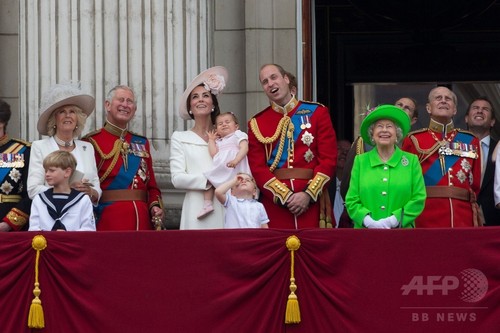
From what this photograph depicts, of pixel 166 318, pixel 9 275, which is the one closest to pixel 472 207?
pixel 166 318

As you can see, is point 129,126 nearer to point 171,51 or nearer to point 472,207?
point 171,51

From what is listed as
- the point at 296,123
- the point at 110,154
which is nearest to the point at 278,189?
the point at 296,123

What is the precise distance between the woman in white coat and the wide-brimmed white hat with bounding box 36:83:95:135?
738 mm

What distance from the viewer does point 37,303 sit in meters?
12.3

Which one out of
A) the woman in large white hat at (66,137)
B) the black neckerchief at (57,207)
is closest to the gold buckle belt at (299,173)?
the woman in large white hat at (66,137)

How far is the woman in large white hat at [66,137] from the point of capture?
43.3 feet

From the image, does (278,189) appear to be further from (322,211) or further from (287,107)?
(287,107)

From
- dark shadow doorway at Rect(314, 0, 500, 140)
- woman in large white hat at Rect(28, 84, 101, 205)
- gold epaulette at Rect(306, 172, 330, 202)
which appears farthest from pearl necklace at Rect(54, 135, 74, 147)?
dark shadow doorway at Rect(314, 0, 500, 140)

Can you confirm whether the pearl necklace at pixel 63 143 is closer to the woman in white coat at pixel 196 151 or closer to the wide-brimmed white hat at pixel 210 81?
the woman in white coat at pixel 196 151

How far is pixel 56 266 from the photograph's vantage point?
12438 mm

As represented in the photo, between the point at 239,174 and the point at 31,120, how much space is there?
113 inches

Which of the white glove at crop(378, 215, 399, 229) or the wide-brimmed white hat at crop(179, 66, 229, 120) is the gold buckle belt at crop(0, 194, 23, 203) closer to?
the wide-brimmed white hat at crop(179, 66, 229, 120)

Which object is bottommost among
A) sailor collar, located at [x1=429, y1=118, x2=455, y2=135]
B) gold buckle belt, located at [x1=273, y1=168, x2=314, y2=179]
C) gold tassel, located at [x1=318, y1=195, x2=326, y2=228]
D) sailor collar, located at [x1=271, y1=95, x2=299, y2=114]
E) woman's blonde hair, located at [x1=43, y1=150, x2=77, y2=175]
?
gold tassel, located at [x1=318, y1=195, x2=326, y2=228]

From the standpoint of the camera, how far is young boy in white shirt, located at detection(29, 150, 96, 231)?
41.8 feet
